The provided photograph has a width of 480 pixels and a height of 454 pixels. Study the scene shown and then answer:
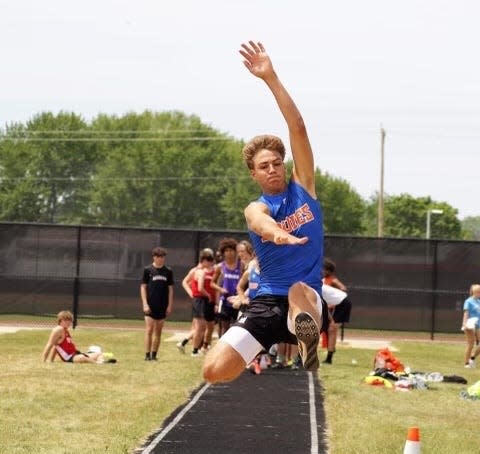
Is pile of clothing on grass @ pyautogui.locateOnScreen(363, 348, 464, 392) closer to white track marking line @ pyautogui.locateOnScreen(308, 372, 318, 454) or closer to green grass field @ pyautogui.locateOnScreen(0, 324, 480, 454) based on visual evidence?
green grass field @ pyautogui.locateOnScreen(0, 324, 480, 454)

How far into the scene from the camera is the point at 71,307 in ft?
102

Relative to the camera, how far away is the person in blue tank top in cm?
847

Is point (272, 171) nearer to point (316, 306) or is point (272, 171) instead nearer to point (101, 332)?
point (316, 306)

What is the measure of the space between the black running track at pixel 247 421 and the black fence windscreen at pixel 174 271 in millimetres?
13193

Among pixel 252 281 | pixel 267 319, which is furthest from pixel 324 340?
pixel 267 319

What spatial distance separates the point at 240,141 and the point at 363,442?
111943 millimetres

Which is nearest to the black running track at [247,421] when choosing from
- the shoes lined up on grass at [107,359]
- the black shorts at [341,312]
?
the shoes lined up on grass at [107,359]

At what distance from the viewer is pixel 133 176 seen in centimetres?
11388

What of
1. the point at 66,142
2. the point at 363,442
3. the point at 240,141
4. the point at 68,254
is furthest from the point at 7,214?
the point at 363,442

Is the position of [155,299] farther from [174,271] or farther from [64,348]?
[174,271]

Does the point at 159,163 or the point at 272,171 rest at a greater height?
the point at 159,163

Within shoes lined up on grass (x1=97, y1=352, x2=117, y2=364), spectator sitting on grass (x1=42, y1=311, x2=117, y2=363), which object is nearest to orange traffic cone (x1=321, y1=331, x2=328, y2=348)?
shoes lined up on grass (x1=97, y1=352, x2=117, y2=364)

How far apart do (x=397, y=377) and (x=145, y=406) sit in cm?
573

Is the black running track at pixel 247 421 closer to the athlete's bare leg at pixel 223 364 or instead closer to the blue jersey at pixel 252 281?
the blue jersey at pixel 252 281
